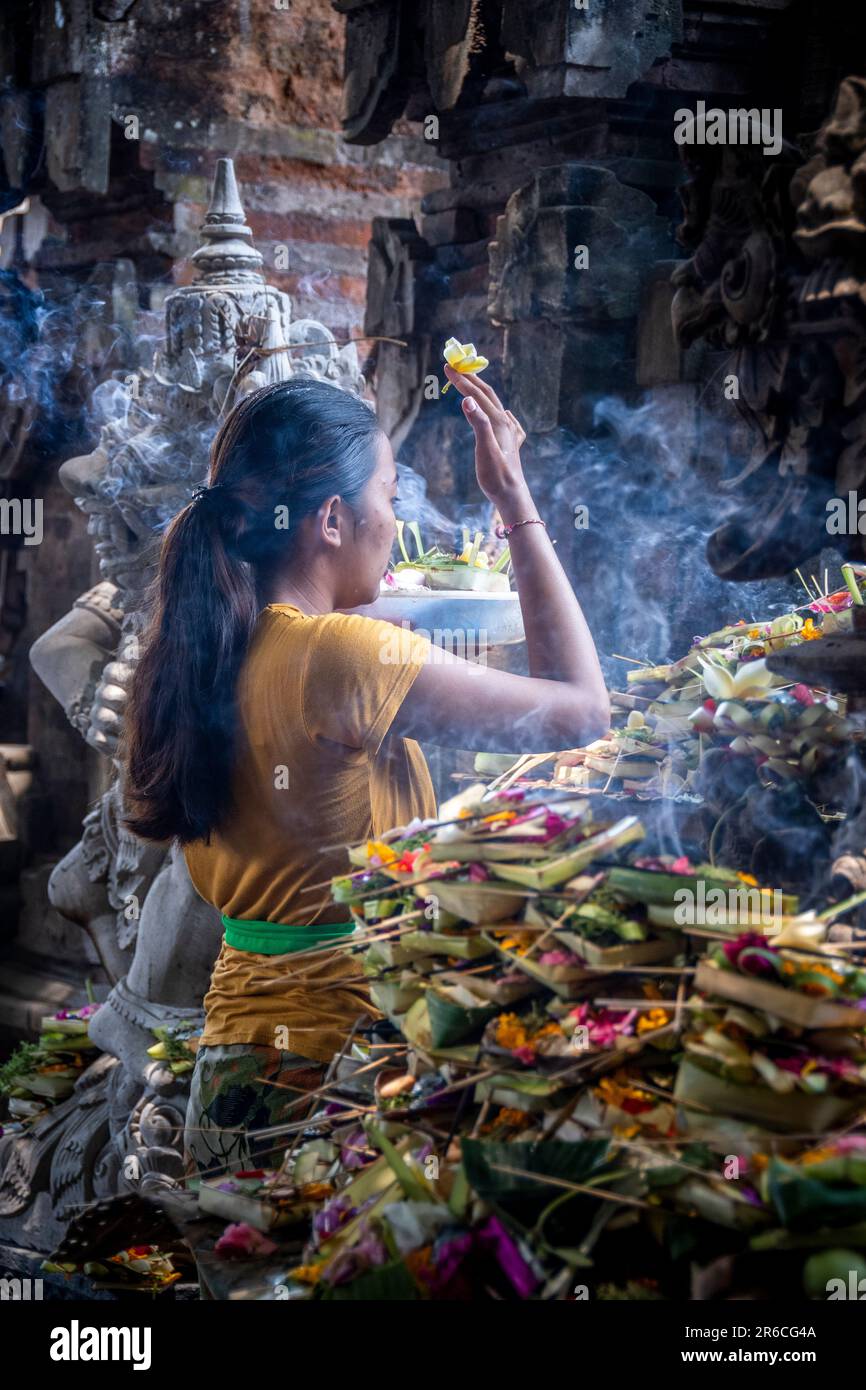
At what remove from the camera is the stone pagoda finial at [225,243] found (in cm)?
416

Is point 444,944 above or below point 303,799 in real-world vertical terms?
below

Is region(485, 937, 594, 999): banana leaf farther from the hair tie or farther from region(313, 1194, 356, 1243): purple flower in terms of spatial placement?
the hair tie

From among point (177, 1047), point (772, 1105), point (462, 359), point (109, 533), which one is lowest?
point (177, 1047)

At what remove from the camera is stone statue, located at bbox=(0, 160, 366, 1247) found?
3582mm

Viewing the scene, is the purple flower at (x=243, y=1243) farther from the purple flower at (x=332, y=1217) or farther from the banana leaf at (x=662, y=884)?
the banana leaf at (x=662, y=884)

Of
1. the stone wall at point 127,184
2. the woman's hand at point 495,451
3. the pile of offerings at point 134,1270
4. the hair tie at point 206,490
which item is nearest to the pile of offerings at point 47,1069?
the stone wall at point 127,184

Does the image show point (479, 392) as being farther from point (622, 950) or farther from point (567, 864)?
point (622, 950)

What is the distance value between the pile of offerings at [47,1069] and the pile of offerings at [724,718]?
2015 mm

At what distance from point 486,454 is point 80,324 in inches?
160

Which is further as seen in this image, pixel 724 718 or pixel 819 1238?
pixel 724 718

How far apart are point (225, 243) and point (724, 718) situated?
2369 mm

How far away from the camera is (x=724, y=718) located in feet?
Answer: 8.10

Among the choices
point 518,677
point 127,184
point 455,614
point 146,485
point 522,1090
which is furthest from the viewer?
point 127,184

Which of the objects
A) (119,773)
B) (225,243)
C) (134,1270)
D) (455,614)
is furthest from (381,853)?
(225,243)
